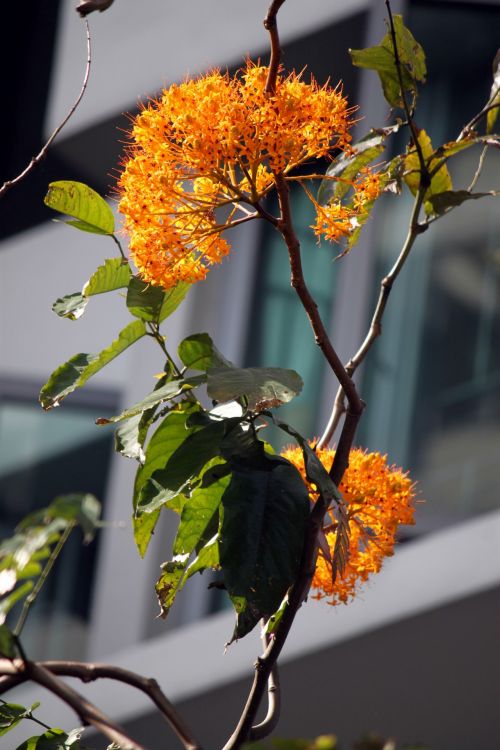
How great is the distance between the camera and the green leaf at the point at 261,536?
61 centimetres

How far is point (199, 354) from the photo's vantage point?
0.79 meters

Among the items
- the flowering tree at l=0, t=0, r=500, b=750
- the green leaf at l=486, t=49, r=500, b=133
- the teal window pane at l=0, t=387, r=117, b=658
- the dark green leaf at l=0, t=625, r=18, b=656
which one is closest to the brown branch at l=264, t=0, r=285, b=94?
the flowering tree at l=0, t=0, r=500, b=750

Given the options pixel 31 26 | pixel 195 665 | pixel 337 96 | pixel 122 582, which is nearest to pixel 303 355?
pixel 122 582

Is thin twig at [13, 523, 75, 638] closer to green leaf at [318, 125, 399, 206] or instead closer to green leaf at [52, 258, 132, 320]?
green leaf at [52, 258, 132, 320]

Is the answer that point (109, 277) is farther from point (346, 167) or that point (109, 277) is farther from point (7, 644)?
point (7, 644)

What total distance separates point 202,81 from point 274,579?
348 mm

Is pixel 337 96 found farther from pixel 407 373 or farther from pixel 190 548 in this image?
pixel 407 373

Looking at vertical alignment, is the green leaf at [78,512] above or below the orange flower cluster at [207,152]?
below

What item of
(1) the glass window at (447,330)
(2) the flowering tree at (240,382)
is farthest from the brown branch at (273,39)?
(1) the glass window at (447,330)

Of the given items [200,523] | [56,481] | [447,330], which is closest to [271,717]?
[200,523]

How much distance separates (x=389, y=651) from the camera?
2.56 metres

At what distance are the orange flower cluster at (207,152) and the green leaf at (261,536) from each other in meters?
0.17

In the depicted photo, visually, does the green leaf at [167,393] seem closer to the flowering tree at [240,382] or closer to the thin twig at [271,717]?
the flowering tree at [240,382]

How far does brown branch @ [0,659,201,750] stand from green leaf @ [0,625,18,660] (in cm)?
1
